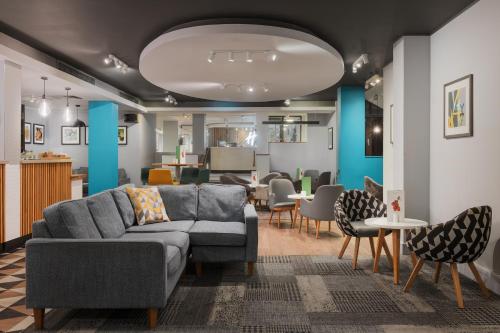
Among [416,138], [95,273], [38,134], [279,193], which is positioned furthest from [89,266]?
[38,134]

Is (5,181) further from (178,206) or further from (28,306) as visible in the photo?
(28,306)

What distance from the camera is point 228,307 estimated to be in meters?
3.32

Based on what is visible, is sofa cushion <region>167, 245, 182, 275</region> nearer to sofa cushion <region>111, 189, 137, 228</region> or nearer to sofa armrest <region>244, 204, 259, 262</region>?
sofa armrest <region>244, 204, 259, 262</region>

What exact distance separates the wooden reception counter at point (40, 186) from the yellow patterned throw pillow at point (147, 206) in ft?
7.31

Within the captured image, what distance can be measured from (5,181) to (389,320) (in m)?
4.95

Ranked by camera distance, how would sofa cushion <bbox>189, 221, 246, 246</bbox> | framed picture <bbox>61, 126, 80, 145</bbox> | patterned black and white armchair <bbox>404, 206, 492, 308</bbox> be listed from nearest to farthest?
1. patterned black and white armchair <bbox>404, 206, 492, 308</bbox>
2. sofa cushion <bbox>189, 221, 246, 246</bbox>
3. framed picture <bbox>61, 126, 80, 145</bbox>

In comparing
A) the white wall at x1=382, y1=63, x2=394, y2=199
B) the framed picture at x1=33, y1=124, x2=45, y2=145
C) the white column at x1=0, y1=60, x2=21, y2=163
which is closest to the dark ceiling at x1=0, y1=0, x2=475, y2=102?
the white column at x1=0, y1=60, x2=21, y2=163

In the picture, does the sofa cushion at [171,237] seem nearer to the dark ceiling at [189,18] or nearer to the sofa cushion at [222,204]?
the sofa cushion at [222,204]

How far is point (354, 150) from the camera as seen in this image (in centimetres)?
892

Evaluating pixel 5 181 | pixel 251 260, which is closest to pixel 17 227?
pixel 5 181

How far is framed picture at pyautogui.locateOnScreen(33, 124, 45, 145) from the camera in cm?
1148

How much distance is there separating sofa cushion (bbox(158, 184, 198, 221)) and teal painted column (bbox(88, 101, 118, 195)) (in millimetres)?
5034

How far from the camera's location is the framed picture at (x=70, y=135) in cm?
1240

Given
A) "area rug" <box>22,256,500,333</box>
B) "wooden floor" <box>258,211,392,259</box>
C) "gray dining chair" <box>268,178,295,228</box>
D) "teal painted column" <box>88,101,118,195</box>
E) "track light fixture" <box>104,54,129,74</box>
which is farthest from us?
"teal painted column" <box>88,101,118,195</box>
